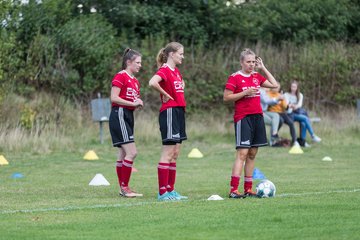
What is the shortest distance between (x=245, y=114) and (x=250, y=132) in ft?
0.77

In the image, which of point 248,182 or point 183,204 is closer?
point 183,204

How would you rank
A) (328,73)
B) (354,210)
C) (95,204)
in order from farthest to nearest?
(328,73) < (95,204) < (354,210)

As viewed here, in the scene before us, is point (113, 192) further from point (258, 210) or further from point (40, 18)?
point (40, 18)

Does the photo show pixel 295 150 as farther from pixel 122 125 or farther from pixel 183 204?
pixel 183 204

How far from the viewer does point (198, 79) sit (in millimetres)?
28281

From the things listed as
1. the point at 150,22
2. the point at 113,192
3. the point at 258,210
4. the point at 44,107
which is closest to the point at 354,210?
the point at 258,210

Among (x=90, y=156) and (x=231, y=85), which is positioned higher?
(x=231, y=85)

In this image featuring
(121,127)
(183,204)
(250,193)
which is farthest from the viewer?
(121,127)

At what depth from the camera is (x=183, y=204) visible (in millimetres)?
10539

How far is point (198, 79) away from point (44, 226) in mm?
19616

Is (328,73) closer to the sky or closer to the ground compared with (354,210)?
closer to the sky

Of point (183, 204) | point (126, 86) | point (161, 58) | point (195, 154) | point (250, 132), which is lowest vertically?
point (183, 204)

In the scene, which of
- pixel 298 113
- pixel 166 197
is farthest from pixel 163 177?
pixel 298 113

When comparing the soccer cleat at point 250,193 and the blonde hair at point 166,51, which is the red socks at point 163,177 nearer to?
the soccer cleat at point 250,193
